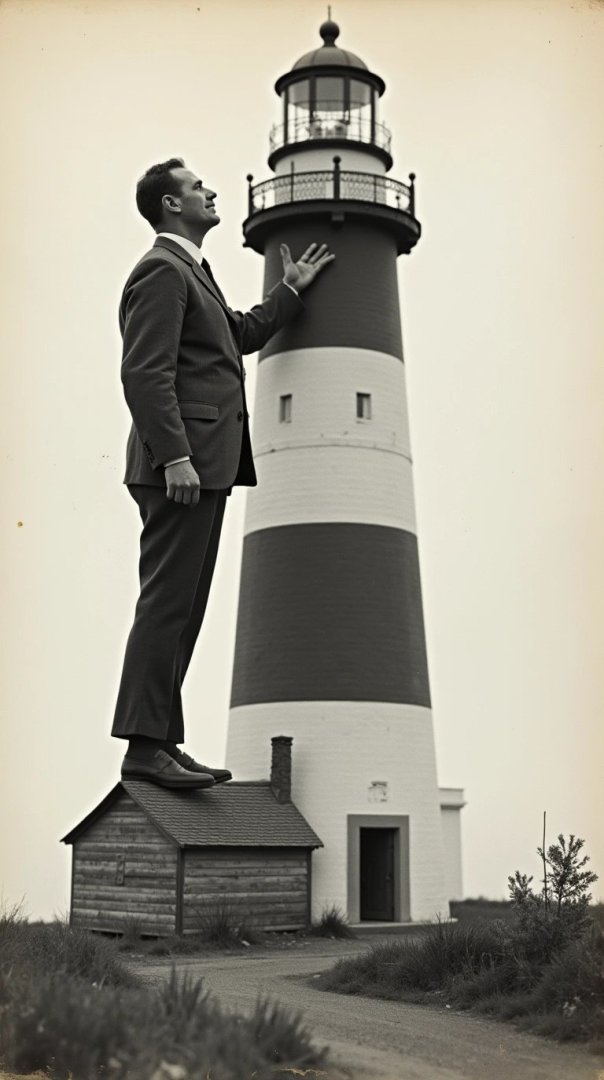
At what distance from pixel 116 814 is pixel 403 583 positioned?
21.2 feet

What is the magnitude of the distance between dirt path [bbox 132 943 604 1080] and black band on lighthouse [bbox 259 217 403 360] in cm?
1821

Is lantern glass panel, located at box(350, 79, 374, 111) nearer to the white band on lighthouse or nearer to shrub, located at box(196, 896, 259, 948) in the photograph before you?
the white band on lighthouse

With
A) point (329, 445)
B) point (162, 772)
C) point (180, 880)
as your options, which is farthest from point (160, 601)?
point (329, 445)

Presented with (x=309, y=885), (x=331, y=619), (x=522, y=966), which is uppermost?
(x=331, y=619)

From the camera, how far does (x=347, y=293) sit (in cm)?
2684

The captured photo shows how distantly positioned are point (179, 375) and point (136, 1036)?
3412 millimetres

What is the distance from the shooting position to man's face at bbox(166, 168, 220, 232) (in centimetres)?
826

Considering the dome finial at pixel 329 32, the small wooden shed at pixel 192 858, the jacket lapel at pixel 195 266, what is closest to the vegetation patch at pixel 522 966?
the jacket lapel at pixel 195 266

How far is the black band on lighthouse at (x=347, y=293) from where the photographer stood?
26.8 meters

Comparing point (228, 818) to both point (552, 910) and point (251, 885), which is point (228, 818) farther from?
point (552, 910)

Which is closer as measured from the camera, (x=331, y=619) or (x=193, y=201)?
(x=193, y=201)

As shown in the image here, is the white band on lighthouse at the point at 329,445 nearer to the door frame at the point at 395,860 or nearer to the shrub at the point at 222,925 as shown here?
the door frame at the point at 395,860

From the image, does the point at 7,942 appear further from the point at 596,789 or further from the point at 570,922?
the point at 596,789

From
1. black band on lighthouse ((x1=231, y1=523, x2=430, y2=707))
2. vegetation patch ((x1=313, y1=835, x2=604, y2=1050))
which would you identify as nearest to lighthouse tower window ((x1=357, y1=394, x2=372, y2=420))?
black band on lighthouse ((x1=231, y1=523, x2=430, y2=707))
